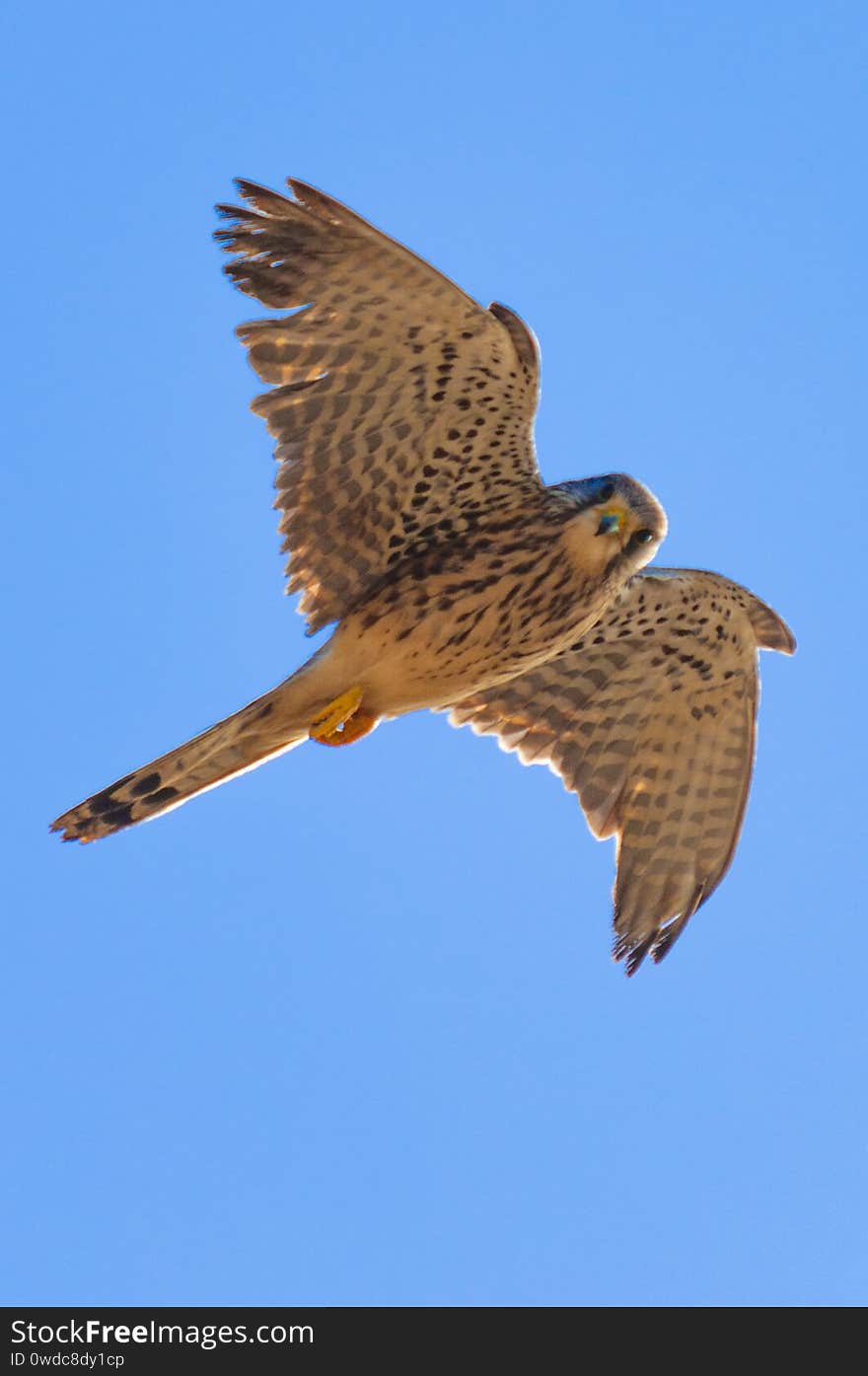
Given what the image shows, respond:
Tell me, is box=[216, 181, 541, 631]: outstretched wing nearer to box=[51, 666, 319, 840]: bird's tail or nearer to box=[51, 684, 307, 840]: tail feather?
box=[51, 666, 319, 840]: bird's tail

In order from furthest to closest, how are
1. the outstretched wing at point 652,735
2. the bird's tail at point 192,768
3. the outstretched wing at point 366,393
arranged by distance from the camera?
the outstretched wing at point 652,735 < the bird's tail at point 192,768 < the outstretched wing at point 366,393

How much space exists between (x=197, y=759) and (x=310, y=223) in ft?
6.82

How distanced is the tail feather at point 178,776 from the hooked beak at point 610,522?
148 centimetres

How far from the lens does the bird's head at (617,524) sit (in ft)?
24.1

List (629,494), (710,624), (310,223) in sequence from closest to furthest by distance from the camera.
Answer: (310,223), (629,494), (710,624)

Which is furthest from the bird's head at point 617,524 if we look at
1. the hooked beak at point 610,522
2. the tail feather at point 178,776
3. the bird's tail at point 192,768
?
the tail feather at point 178,776

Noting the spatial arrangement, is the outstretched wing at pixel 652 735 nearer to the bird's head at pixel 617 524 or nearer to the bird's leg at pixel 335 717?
the bird's head at pixel 617 524

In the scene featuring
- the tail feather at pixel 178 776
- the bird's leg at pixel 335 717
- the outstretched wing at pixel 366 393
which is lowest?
the tail feather at pixel 178 776

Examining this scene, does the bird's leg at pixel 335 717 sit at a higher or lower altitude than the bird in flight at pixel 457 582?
lower

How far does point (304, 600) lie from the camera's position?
7.64m

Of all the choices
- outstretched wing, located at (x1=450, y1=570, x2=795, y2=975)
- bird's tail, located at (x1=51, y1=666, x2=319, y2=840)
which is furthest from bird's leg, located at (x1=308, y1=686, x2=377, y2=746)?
outstretched wing, located at (x1=450, y1=570, x2=795, y2=975)

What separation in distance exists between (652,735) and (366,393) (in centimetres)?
219

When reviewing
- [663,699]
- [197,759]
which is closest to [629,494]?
[663,699]
